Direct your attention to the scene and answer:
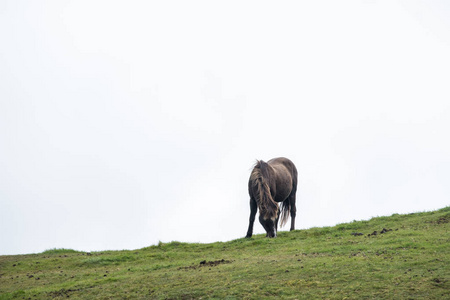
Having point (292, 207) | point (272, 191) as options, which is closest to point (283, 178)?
point (272, 191)

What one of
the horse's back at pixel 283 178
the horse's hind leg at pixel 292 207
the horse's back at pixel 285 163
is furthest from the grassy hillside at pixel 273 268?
the horse's back at pixel 285 163

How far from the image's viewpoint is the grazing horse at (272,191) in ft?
55.3

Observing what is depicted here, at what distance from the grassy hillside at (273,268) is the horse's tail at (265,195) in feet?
3.05

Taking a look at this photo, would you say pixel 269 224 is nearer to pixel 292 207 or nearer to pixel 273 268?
pixel 292 207

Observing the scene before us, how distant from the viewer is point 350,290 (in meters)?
8.95

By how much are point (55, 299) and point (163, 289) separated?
2.45 meters

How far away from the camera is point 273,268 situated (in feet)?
36.5

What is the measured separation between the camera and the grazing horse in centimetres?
1684

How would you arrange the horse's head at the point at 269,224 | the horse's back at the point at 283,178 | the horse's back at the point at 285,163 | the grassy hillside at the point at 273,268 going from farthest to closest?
the horse's back at the point at 285,163 < the horse's back at the point at 283,178 < the horse's head at the point at 269,224 < the grassy hillside at the point at 273,268

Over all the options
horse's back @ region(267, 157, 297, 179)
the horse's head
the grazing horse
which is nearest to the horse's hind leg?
the grazing horse

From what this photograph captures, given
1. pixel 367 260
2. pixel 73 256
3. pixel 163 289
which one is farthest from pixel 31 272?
pixel 367 260

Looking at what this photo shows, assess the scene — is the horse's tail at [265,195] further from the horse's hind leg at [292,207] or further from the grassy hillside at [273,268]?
the horse's hind leg at [292,207]

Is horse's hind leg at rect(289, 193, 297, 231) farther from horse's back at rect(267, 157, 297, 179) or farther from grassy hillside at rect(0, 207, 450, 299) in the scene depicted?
grassy hillside at rect(0, 207, 450, 299)

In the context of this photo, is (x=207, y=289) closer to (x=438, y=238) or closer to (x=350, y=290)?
(x=350, y=290)
